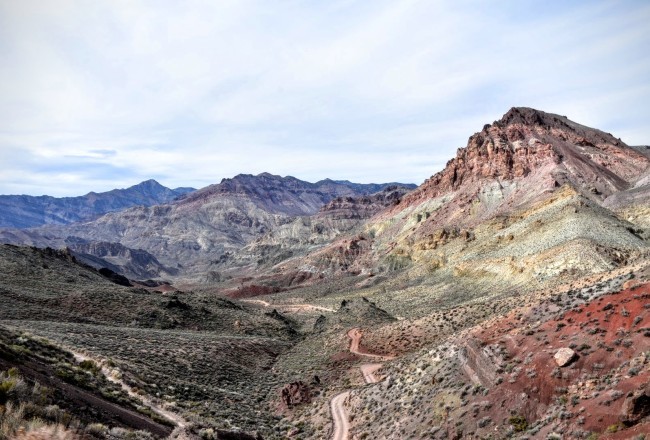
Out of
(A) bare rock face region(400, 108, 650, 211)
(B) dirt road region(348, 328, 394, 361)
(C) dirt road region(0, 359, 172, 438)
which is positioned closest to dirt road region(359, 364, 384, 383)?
(B) dirt road region(348, 328, 394, 361)

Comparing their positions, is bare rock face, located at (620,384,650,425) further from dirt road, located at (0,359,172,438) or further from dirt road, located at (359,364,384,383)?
dirt road, located at (359,364,384,383)

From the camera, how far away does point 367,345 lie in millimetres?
40312

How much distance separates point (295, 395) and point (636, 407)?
21426 mm

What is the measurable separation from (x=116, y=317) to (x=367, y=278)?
69187mm

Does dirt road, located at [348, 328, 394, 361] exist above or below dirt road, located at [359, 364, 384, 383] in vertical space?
above

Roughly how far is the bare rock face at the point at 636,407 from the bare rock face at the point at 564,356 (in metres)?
3.82

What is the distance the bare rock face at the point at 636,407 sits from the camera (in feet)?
42.1

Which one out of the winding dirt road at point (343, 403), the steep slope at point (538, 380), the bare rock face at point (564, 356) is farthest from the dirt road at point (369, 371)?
Result: the bare rock face at point (564, 356)

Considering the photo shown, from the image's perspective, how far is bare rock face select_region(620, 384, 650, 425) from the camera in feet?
42.1

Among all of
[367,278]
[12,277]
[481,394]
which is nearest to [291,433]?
[481,394]

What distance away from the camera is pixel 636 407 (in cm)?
1299

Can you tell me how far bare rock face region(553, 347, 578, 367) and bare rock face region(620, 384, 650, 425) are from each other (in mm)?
3819

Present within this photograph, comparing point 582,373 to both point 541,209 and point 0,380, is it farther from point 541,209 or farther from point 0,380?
point 541,209

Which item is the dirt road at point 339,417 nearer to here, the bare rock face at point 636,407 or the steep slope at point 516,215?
the bare rock face at point 636,407
